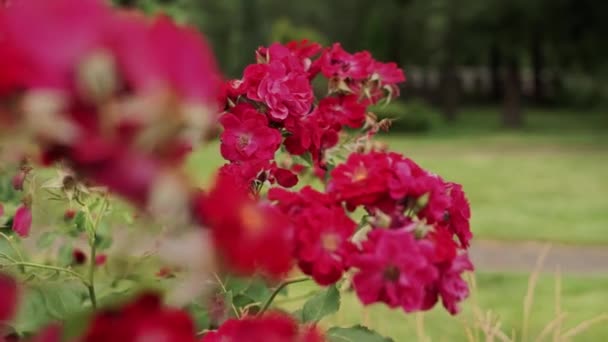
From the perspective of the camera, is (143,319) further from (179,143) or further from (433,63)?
(433,63)

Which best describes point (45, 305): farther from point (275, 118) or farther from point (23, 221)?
point (275, 118)

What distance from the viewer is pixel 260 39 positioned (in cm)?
3083

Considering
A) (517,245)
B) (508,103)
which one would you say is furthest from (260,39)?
(517,245)

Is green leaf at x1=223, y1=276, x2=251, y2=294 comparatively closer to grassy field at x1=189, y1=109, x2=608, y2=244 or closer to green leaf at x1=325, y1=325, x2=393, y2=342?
green leaf at x1=325, y1=325, x2=393, y2=342

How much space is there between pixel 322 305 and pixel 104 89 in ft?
3.37

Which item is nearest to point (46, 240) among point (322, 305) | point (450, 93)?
point (322, 305)

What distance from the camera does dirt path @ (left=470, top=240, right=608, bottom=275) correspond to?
702cm

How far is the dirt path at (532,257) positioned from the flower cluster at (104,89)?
6.38 meters

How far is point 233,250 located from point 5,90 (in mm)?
176

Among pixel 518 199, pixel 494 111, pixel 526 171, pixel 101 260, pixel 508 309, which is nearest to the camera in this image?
pixel 101 260

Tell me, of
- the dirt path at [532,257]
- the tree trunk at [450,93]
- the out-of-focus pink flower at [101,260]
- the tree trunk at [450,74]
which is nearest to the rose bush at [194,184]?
the out-of-focus pink flower at [101,260]

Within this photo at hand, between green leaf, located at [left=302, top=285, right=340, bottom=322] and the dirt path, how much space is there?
5.38m

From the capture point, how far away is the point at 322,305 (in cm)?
157

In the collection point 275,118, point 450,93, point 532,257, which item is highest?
point 275,118
